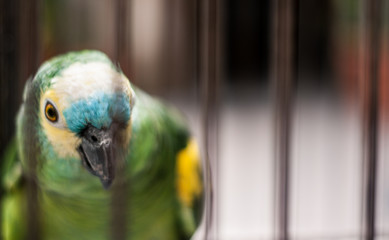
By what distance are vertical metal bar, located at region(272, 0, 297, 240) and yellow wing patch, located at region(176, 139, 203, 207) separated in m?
0.11

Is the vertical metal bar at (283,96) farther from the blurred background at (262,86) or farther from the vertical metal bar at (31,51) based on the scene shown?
the vertical metal bar at (31,51)

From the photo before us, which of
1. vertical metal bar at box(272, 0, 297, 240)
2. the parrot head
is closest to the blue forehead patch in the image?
the parrot head

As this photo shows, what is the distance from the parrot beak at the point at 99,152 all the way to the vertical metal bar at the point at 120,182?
14mm

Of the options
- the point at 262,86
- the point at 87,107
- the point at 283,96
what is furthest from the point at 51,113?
the point at 262,86

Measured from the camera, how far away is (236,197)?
1.68 meters

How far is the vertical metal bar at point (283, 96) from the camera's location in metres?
0.46

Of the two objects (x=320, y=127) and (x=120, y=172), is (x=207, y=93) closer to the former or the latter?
(x=120, y=172)

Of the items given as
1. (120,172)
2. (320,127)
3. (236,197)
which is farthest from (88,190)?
(320,127)

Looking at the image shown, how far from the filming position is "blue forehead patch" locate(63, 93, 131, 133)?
34cm

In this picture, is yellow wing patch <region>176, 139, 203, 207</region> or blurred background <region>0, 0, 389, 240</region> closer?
blurred background <region>0, 0, 389, 240</region>

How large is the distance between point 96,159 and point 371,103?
0.92 feet

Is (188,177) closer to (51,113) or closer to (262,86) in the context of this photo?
(51,113)

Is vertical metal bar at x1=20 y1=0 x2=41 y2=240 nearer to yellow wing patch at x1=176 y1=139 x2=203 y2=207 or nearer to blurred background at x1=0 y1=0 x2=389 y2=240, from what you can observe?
blurred background at x1=0 y1=0 x2=389 y2=240

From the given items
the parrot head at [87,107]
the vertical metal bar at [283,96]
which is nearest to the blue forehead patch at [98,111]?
A: the parrot head at [87,107]
